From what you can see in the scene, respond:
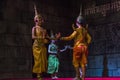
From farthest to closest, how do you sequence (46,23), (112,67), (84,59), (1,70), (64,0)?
(64,0) → (46,23) → (112,67) → (1,70) → (84,59)

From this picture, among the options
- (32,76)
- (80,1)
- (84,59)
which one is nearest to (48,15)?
(80,1)

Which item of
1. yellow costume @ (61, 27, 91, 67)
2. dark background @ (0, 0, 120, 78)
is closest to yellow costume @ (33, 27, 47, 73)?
yellow costume @ (61, 27, 91, 67)

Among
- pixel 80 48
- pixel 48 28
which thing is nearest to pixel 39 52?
pixel 80 48

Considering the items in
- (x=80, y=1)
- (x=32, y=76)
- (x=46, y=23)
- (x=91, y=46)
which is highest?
(x=80, y=1)

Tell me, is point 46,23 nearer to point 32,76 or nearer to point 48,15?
point 48,15

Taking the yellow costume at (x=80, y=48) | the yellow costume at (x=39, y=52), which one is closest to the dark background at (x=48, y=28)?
the yellow costume at (x=39, y=52)

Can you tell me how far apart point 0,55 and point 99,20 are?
167 inches

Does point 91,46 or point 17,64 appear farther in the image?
point 91,46

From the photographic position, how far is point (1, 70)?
42.2 ft

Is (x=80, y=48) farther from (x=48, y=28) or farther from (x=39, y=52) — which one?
(x=48, y=28)

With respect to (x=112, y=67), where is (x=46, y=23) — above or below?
above

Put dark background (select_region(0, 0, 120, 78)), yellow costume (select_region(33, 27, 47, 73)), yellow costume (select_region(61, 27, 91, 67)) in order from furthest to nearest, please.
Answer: dark background (select_region(0, 0, 120, 78)) < yellow costume (select_region(33, 27, 47, 73)) < yellow costume (select_region(61, 27, 91, 67))

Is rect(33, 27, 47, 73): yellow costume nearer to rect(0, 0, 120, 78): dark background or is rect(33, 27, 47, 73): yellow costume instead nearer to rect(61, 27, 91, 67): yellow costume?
rect(61, 27, 91, 67): yellow costume

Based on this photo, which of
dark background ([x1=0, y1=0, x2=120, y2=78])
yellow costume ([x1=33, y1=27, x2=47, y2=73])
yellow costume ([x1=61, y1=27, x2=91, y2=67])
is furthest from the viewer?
dark background ([x1=0, y1=0, x2=120, y2=78])
